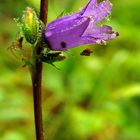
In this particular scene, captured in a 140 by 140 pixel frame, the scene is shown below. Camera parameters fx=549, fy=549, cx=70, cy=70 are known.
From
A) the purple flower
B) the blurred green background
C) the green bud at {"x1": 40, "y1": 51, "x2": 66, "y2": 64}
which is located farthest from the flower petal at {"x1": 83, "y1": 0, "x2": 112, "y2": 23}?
the blurred green background

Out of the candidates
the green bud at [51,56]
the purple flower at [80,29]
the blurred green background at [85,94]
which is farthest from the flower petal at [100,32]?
the blurred green background at [85,94]

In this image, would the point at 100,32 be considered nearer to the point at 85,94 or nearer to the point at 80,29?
the point at 80,29

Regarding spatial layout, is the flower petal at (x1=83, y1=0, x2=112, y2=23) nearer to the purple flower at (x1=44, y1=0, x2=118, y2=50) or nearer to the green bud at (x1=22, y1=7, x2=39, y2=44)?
the purple flower at (x1=44, y1=0, x2=118, y2=50)

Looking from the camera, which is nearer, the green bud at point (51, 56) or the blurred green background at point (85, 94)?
the green bud at point (51, 56)

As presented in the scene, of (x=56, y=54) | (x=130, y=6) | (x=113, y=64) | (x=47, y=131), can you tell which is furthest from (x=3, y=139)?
(x=130, y=6)

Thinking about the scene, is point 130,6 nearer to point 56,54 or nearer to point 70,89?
point 70,89

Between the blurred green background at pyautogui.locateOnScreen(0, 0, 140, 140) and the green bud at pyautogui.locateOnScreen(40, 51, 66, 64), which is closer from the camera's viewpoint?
the green bud at pyautogui.locateOnScreen(40, 51, 66, 64)

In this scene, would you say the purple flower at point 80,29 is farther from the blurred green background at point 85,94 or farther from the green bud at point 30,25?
the blurred green background at point 85,94
